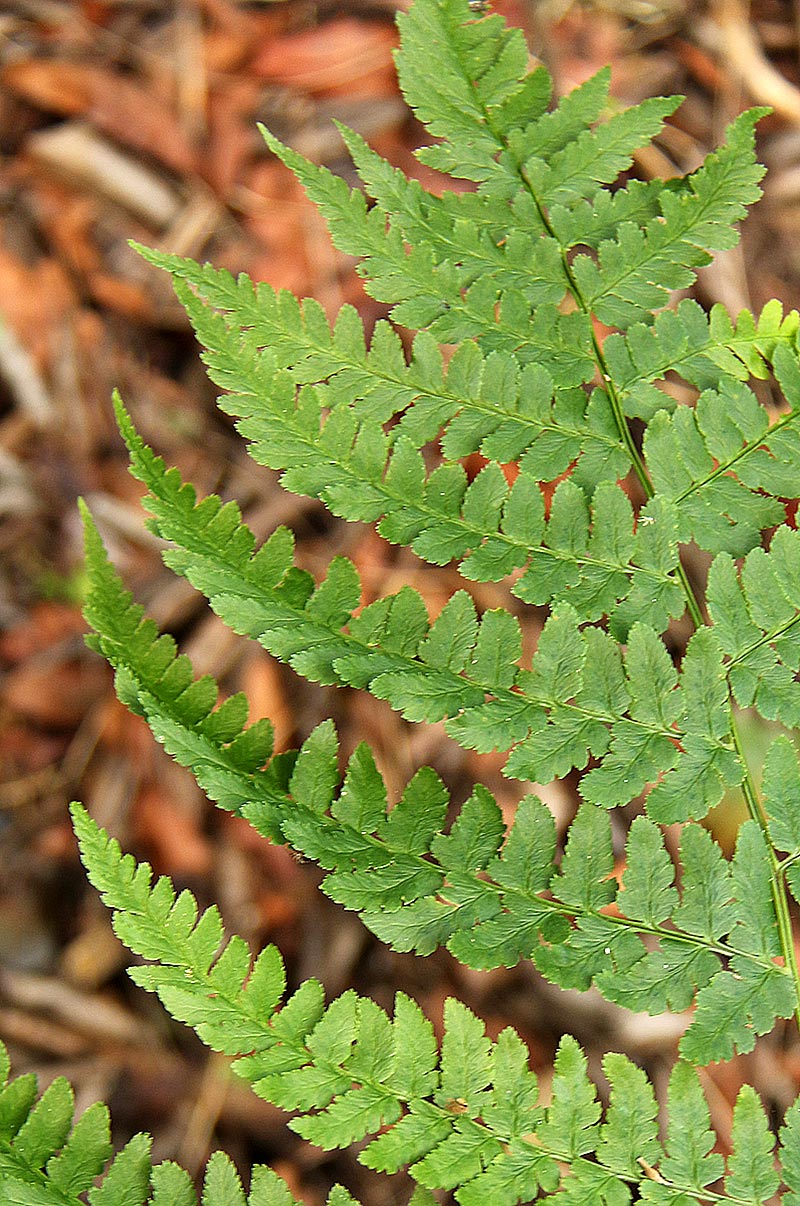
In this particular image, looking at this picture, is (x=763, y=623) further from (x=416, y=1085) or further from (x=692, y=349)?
(x=416, y=1085)

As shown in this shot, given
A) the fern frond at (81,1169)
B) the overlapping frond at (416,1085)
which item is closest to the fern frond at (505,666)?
the overlapping frond at (416,1085)

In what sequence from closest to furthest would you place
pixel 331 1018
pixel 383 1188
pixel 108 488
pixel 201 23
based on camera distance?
pixel 331 1018, pixel 383 1188, pixel 108 488, pixel 201 23

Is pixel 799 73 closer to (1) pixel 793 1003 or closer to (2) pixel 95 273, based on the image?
(2) pixel 95 273

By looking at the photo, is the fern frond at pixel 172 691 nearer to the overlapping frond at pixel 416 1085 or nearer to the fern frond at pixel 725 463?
the overlapping frond at pixel 416 1085

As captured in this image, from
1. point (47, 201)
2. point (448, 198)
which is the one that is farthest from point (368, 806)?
point (47, 201)

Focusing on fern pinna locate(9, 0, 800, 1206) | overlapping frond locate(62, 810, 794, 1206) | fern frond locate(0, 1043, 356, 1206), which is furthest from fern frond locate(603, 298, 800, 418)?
fern frond locate(0, 1043, 356, 1206)

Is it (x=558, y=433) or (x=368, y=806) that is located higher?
(x=558, y=433)

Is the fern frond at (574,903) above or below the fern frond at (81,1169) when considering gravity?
above

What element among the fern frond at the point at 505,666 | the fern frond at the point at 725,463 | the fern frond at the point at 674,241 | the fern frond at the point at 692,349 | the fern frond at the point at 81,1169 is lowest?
the fern frond at the point at 81,1169

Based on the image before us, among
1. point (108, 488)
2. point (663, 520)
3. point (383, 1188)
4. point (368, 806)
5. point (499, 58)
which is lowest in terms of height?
point (383, 1188)

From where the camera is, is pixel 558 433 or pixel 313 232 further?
pixel 313 232
